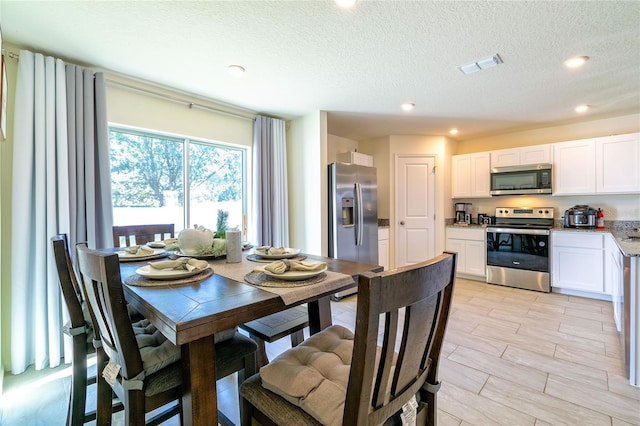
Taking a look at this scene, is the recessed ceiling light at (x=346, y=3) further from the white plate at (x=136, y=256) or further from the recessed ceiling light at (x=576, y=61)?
the recessed ceiling light at (x=576, y=61)

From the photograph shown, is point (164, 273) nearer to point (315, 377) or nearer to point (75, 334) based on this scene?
point (75, 334)

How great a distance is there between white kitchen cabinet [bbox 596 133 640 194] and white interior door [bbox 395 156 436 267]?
1990 millimetres

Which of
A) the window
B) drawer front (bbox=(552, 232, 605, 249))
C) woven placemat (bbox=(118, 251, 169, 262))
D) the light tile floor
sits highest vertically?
the window

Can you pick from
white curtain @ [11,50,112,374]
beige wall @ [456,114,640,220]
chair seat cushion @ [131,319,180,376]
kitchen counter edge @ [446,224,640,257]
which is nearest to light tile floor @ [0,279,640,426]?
white curtain @ [11,50,112,374]

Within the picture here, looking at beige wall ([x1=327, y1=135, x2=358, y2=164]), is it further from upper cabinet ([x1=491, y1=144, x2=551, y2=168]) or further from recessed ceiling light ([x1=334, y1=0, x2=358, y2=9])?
recessed ceiling light ([x1=334, y1=0, x2=358, y2=9])

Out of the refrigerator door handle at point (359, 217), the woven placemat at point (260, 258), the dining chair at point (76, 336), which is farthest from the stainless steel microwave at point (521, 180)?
the dining chair at point (76, 336)

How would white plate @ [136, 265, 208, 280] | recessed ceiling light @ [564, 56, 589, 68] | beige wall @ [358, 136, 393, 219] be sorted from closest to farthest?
1. white plate @ [136, 265, 208, 280]
2. recessed ceiling light @ [564, 56, 589, 68]
3. beige wall @ [358, 136, 393, 219]

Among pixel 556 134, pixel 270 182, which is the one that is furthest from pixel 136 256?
pixel 556 134

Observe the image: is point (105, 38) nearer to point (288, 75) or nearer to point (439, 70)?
point (288, 75)

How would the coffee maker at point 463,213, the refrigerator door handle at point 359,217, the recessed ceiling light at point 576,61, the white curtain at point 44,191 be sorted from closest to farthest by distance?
1. the white curtain at point 44,191
2. the recessed ceiling light at point 576,61
3. the refrigerator door handle at point 359,217
4. the coffee maker at point 463,213

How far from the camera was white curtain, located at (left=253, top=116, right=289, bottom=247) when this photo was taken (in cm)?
346

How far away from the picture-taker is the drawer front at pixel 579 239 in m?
3.38

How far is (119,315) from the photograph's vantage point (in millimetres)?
900

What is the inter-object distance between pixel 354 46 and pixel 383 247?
3085mm
